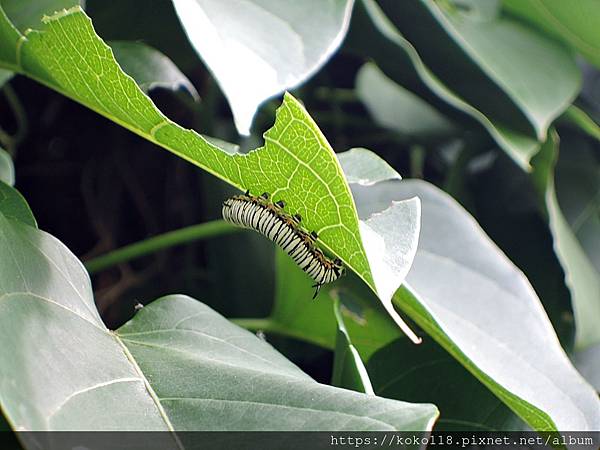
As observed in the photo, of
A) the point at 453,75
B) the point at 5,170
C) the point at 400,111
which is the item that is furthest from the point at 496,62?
the point at 5,170

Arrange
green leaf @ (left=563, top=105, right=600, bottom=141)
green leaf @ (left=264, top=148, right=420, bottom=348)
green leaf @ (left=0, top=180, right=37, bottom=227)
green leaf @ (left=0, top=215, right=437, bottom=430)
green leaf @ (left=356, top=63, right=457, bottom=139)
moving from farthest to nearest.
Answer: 1. green leaf @ (left=356, top=63, right=457, bottom=139)
2. green leaf @ (left=563, top=105, right=600, bottom=141)
3. green leaf @ (left=264, top=148, right=420, bottom=348)
4. green leaf @ (left=0, top=180, right=37, bottom=227)
5. green leaf @ (left=0, top=215, right=437, bottom=430)

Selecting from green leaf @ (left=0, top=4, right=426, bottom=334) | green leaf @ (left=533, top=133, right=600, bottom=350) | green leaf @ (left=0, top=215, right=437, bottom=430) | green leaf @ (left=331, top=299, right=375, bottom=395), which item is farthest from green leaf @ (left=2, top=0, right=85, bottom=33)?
green leaf @ (left=533, top=133, right=600, bottom=350)

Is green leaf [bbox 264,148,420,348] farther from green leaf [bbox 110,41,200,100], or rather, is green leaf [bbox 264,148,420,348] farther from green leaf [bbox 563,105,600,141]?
green leaf [bbox 563,105,600,141]

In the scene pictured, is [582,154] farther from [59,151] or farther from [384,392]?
[59,151]

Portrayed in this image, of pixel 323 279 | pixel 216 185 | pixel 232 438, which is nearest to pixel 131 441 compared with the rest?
pixel 232 438

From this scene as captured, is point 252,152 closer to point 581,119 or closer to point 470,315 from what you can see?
point 470,315

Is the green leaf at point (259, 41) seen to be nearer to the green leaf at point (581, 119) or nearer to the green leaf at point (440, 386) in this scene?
the green leaf at point (440, 386)

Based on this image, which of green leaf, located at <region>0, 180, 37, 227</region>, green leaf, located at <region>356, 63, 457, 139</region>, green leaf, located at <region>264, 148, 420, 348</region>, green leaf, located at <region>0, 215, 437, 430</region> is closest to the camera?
green leaf, located at <region>0, 215, 437, 430</region>
